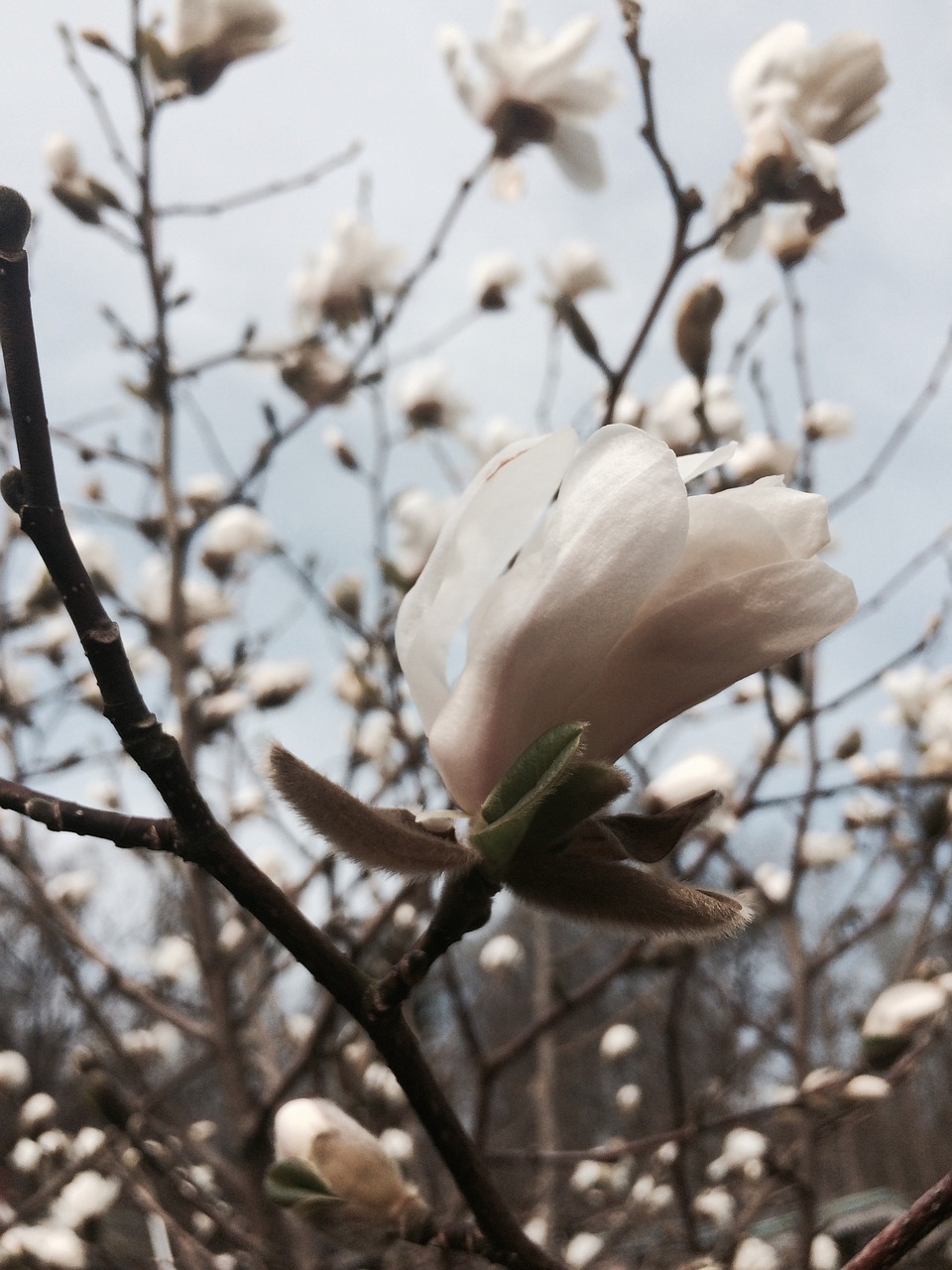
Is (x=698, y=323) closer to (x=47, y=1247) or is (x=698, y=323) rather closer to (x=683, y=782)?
(x=683, y=782)

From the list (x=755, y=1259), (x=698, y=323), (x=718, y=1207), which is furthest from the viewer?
(x=718, y=1207)

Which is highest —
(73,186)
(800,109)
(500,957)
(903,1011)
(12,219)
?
(73,186)

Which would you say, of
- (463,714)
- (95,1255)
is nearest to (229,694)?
(95,1255)

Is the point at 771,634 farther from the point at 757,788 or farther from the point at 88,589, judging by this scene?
the point at 757,788

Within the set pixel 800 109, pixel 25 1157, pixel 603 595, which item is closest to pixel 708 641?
pixel 603 595

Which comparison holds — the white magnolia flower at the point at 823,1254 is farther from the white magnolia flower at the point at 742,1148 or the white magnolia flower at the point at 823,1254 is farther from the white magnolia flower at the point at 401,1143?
the white magnolia flower at the point at 401,1143

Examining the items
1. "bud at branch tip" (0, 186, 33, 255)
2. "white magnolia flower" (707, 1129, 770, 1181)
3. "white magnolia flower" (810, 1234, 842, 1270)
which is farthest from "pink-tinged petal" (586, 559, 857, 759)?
"white magnolia flower" (707, 1129, 770, 1181)

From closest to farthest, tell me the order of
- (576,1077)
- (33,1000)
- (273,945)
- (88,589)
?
(88,589)
(273,945)
(33,1000)
(576,1077)
